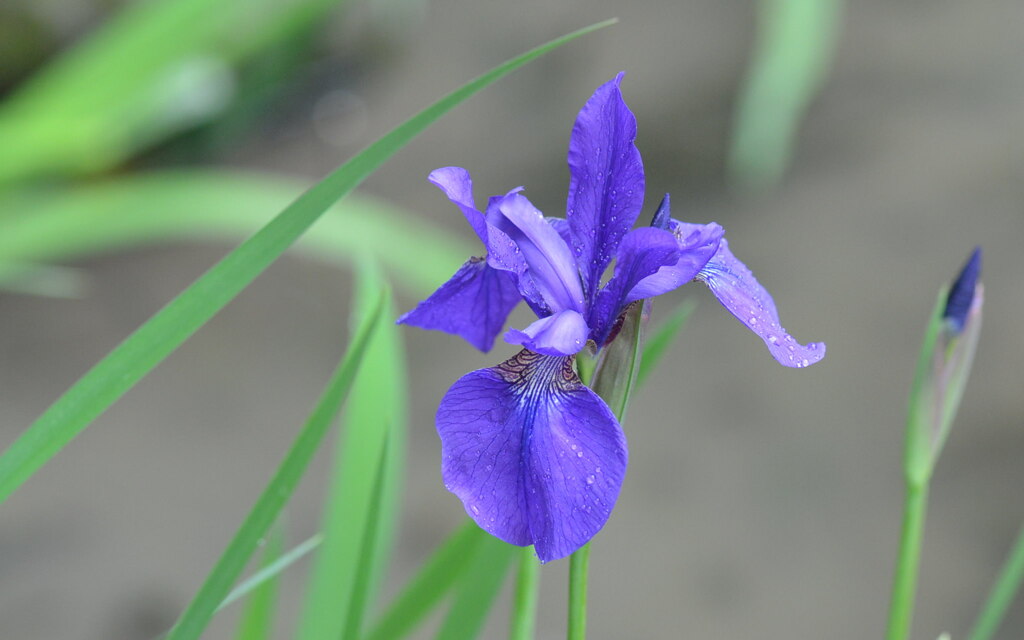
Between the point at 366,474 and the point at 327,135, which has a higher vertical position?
the point at 327,135

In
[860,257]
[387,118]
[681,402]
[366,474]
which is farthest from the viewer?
[387,118]

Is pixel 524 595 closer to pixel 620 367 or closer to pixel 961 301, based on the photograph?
pixel 620 367

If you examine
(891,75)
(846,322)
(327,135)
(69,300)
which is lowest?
(846,322)

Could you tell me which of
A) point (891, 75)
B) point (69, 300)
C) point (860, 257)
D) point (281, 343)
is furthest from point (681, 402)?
point (69, 300)

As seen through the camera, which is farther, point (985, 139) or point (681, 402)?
point (985, 139)

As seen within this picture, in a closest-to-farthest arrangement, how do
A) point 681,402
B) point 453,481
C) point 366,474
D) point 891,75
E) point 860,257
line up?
point 453,481 < point 366,474 < point 681,402 < point 860,257 < point 891,75

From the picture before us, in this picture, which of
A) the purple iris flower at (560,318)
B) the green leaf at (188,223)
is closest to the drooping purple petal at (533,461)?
→ the purple iris flower at (560,318)

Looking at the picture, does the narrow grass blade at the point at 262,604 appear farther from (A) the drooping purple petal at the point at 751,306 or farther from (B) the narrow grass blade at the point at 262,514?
(A) the drooping purple petal at the point at 751,306

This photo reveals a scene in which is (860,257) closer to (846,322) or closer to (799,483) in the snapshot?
(846,322)
